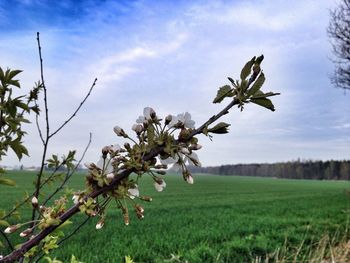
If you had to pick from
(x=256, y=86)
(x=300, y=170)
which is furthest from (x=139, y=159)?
(x=300, y=170)

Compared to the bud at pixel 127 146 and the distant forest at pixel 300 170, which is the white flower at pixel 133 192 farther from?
the distant forest at pixel 300 170

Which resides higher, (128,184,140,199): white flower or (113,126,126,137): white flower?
(113,126,126,137): white flower

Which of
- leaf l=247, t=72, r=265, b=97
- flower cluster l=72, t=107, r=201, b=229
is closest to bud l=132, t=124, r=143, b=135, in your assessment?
Answer: flower cluster l=72, t=107, r=201, b=229

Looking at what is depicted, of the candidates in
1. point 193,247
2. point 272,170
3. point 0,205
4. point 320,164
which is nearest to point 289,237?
point 193,247

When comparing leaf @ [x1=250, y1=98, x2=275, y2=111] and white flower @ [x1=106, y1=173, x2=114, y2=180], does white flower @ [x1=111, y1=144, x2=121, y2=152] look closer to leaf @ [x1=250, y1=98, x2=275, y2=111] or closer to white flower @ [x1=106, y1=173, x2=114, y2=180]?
white flower @ [x1=106, y1=173, x2=114, y2=180]

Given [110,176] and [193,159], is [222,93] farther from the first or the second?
[110,176]

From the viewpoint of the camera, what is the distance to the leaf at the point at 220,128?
111cm

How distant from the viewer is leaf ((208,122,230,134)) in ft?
3.66

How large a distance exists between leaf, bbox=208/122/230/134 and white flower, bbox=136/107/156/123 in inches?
7.0

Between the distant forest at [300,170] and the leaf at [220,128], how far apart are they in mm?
87852

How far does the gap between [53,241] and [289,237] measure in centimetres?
827

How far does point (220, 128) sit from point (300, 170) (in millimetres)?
98887

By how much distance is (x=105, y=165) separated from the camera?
1.16 m

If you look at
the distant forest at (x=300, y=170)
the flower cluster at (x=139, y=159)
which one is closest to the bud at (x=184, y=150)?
the flower cluster at (x=139, y=159)
